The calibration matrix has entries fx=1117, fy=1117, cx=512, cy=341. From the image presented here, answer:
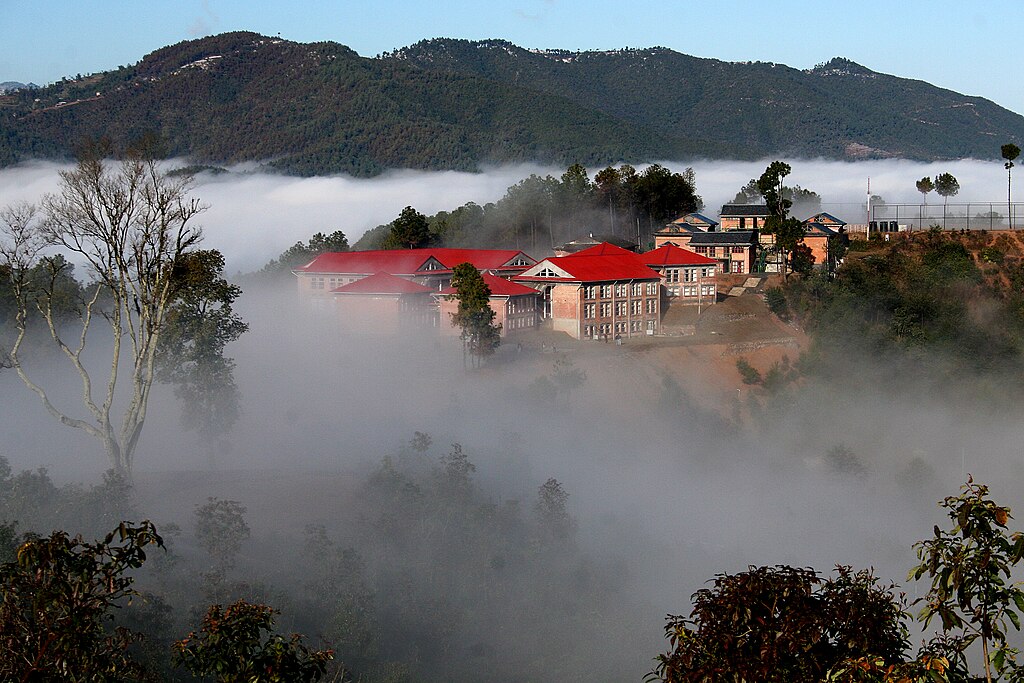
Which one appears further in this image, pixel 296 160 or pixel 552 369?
pixel 296 160

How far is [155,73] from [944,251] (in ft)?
492

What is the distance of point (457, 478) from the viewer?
36.6 metres

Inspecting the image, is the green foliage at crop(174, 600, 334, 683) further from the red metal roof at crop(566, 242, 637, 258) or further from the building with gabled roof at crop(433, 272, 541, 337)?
the red metal roof at crop(566, 242, 637, 258)

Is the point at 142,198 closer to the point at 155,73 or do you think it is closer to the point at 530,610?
the point at 530,610

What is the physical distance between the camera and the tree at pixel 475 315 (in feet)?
175

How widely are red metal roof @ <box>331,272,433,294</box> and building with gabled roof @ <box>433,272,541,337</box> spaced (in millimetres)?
1535

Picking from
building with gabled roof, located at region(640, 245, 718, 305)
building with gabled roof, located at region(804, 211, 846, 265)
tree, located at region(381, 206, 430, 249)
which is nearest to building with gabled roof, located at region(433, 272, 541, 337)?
building with gabled roof, located at region(640, 245, 718, 305)

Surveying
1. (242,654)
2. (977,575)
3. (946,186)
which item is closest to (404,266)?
(946,186)

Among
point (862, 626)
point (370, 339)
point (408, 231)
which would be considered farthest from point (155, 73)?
point (862, 626)

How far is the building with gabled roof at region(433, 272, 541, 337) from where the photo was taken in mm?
58219

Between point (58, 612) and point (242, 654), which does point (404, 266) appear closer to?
point (242, 654)

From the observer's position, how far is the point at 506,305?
191 ft

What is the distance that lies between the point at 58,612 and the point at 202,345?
92.9ft

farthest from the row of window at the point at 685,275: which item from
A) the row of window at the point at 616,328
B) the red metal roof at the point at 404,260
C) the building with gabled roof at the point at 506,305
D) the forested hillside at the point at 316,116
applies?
the forested hillside at the point at 316,116
